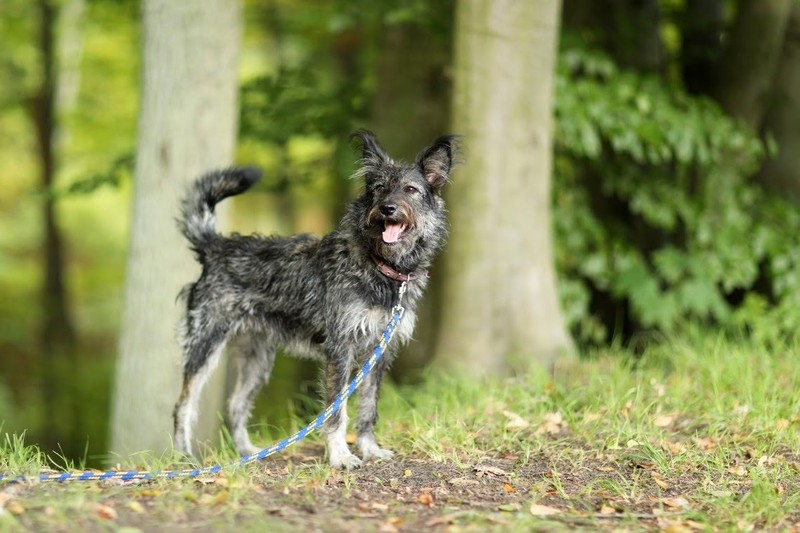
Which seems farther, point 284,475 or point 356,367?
point 356,367

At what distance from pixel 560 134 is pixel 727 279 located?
8.78ft

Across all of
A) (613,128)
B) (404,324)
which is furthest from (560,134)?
(404,324)

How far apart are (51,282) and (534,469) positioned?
14452 millimetres

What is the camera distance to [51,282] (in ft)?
58.1

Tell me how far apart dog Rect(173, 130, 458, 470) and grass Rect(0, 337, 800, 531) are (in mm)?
479

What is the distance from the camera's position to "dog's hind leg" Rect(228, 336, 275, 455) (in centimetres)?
653

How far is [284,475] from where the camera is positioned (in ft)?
17.3

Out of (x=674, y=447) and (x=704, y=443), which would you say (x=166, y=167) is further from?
(x=704, y=443)

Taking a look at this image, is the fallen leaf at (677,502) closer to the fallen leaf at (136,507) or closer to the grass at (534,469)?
the grass at (534,469)

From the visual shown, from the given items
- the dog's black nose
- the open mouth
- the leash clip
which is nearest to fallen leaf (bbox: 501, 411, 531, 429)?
the leash clip

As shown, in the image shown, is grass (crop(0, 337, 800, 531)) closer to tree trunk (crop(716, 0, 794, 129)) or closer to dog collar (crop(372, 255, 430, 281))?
dog collar (crop(372, 255, 430, 281))

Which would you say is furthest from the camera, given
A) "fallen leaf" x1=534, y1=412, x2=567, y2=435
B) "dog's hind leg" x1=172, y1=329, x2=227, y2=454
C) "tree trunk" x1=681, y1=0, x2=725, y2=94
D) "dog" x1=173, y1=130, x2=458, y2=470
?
"tree trunk" x1=681, y1=0, x2=725, y2=94

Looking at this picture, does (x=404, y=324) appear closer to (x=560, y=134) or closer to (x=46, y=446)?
(x=560, y=134)

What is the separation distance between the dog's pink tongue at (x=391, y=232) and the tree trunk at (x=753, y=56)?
21.3 feet
